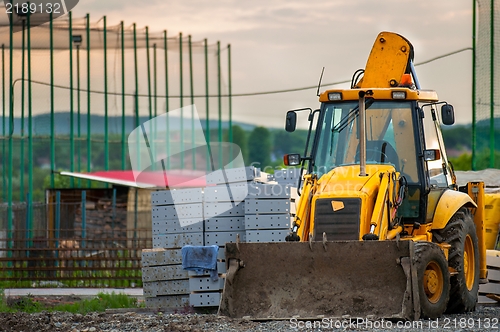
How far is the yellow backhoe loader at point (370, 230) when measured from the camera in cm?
1121

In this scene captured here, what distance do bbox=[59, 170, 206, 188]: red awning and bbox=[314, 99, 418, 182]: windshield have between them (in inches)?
629

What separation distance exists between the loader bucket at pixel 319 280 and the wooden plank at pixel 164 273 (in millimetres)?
4011

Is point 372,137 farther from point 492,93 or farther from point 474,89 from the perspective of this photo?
point 474,89

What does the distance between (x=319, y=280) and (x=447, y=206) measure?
8.32 feet

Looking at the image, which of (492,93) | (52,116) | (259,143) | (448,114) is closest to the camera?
(448,114)

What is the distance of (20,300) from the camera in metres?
18.3

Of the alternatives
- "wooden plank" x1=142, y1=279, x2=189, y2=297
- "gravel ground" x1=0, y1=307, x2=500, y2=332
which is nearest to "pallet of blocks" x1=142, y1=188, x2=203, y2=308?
"wooden plank" x1=142, y1=279, x2=189, y2=297

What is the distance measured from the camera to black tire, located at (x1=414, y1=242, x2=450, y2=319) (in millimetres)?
11203

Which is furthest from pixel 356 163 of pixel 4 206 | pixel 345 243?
pixel 4 206

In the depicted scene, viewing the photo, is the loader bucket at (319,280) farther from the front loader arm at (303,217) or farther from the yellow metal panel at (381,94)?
the yellow metal panel at (381,94)

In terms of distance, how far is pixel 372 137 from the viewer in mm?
12484

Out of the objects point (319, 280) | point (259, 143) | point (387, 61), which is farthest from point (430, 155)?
point (259, 143)

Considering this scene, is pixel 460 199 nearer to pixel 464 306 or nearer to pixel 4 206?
pixel 464 306

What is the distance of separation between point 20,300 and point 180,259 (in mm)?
4439
